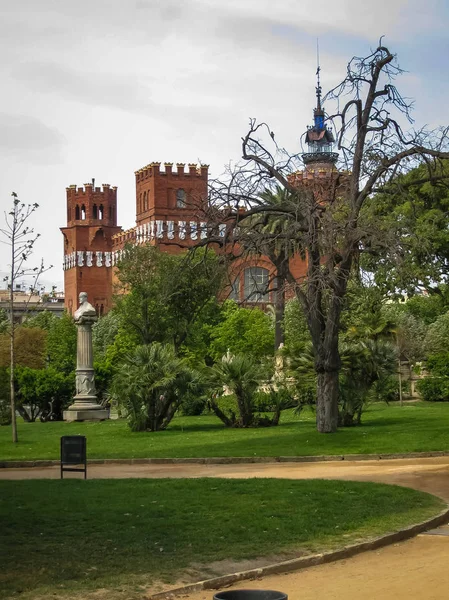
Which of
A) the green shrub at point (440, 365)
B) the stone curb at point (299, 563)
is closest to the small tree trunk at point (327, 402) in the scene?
the stone curb at point (299, 563)

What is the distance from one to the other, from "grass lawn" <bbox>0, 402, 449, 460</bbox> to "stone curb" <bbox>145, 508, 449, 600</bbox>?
1093cm

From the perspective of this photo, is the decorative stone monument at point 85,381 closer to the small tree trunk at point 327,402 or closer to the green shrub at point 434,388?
the green shrub at point 434,388

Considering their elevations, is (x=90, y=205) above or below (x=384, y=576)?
above

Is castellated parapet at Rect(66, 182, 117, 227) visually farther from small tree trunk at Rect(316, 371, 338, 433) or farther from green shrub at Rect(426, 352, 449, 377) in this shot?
small tree trunk at Rect(316, 371, 338, 433)

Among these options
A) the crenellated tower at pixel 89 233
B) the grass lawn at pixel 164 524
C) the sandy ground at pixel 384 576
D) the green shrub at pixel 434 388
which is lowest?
the sandy ground at pixel 384 576

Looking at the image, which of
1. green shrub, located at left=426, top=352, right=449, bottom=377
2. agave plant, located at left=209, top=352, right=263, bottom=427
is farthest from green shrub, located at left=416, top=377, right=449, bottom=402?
agave plant, located at left=209, top=352, right=263, bottom=427

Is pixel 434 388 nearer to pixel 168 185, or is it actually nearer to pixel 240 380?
pixel 240 380

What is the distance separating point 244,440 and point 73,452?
869cm

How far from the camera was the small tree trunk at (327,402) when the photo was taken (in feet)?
96.1

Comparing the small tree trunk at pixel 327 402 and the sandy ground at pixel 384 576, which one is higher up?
the small tree trunk at pixel 327 402

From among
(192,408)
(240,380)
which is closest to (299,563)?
(240,380)

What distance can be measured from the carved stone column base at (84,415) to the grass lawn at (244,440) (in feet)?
20.6

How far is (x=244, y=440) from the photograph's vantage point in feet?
92.0

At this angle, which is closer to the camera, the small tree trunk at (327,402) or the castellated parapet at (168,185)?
the small tree trunk at (327,402)
